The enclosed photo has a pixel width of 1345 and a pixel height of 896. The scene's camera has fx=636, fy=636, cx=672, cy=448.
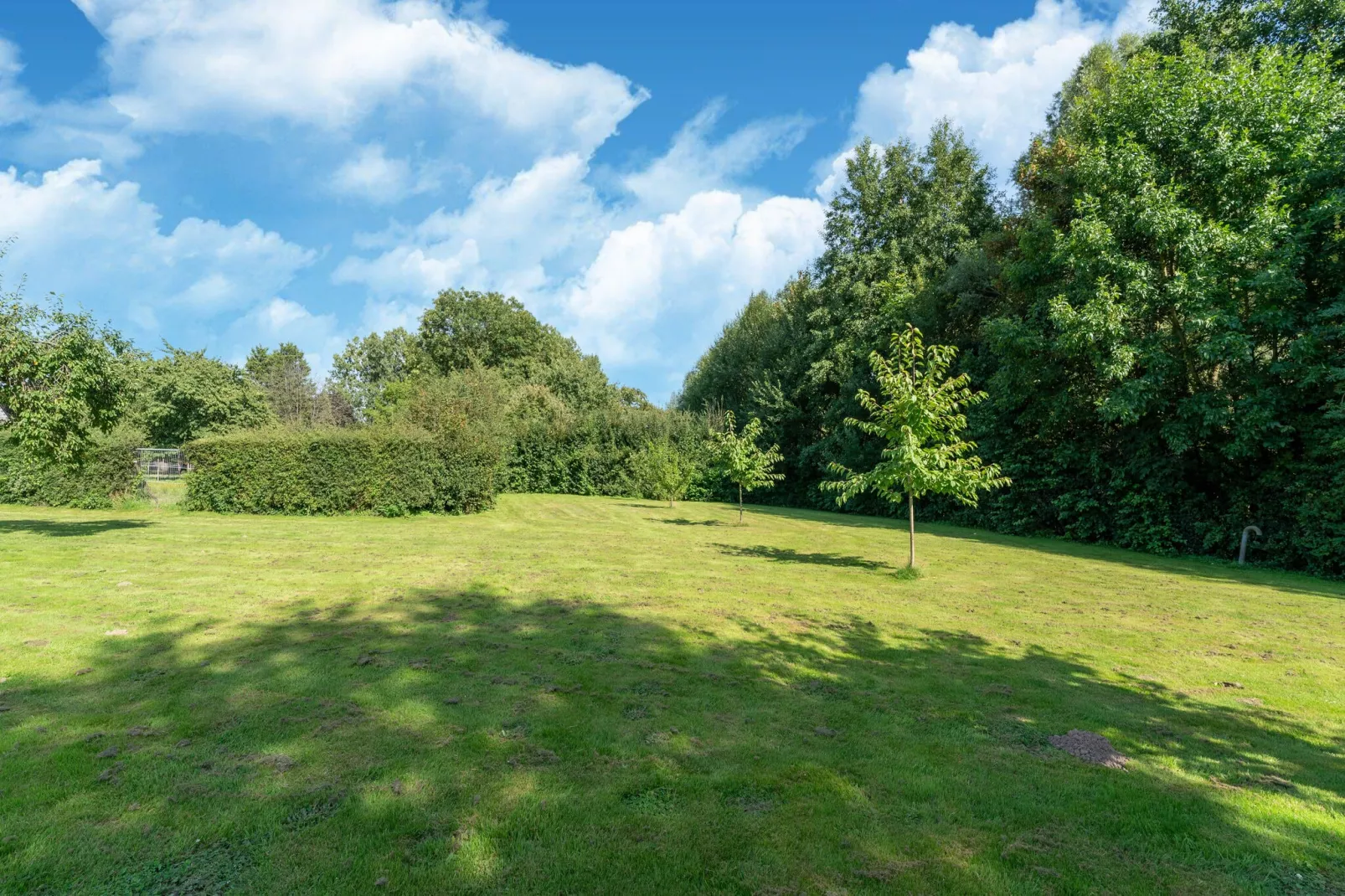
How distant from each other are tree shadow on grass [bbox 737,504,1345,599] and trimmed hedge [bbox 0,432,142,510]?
22.7 meters

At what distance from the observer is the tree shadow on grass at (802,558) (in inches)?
476

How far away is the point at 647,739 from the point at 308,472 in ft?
60.6

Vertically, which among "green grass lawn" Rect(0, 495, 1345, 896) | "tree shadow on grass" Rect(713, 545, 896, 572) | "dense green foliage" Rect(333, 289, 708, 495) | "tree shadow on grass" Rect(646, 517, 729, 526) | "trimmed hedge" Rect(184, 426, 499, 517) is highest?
"dense green foliage" Rect(333, 289, 708, 495)

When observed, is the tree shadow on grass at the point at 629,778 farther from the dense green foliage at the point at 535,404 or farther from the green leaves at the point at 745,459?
the dense green foliage at the point at 535,404

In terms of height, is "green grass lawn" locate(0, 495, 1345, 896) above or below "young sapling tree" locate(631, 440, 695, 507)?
below

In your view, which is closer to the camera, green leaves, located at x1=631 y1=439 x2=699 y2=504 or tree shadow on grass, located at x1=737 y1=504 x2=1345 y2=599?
tree shadow on grass, located at x1=737 y1=504 x2=1345 y2=599

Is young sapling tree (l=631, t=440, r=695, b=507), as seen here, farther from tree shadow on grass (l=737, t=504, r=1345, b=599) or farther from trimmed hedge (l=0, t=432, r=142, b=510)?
trimmed hedge (l=0, t=432, r=142, b=510)

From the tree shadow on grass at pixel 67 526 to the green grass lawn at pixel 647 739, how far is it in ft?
17.3

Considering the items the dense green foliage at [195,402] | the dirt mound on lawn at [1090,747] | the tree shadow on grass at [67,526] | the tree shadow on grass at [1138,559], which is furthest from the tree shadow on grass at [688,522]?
the dense green foliage at [195,402]

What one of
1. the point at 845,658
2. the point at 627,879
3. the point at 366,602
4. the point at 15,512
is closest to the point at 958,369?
the point at 845,658

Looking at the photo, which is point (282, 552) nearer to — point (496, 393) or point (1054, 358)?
point (1054, 358)

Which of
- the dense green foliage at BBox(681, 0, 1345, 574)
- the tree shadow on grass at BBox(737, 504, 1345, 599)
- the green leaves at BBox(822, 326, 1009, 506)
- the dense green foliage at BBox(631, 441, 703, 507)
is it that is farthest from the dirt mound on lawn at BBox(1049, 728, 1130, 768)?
the dense green foliage at BBox(631, 441, 703, 507)

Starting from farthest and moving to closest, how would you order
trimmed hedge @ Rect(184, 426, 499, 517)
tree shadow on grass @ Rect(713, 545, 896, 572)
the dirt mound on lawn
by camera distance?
trimmed hedge @ Rect(184, 426, 499, 517) < tree shadow on grass @ Rect(713, 545, 896, 572) < the dirt mound on lawn

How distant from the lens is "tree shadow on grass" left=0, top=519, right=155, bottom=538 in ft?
44.5
